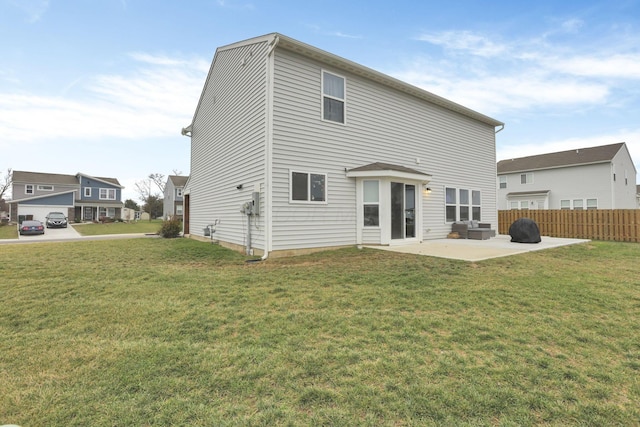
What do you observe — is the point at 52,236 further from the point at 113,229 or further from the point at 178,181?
the point at 178,181

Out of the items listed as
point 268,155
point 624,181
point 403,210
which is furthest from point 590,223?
point 624,181

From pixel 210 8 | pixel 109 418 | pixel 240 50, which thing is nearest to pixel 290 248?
pixel 109 418

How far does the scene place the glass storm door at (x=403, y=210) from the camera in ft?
32.2

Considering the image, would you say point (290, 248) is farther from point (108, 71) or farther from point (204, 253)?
point (108, 71)

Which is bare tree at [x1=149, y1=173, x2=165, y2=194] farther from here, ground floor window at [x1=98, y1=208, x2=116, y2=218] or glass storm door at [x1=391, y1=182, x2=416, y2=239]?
glass storm door at [x1=391, y1=182, x2=416, y2=239]

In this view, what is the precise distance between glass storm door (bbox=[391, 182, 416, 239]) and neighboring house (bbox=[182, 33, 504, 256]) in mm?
37

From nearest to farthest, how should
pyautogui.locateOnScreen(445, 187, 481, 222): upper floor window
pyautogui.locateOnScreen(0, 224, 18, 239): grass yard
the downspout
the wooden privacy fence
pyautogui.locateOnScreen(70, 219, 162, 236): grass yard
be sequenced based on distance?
the downspout → pyautogui.locateOnScreen(445, 187, 481, 222): upper floor window → the wooden privacy fence → pyautogui.locateOnScreen(0, 224, 18, 239): grass yard → pyautogui.locateOnScreen(70, 219, 162, 236): grass yard

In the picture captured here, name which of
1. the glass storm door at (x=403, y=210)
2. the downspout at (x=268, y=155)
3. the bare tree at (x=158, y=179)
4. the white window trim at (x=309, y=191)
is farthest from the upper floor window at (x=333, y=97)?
the bare tree at (x=158, y=179)

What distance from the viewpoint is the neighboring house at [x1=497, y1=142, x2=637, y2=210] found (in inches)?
869

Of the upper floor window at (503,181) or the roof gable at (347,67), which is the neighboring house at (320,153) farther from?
the upper floor window at (503,181)

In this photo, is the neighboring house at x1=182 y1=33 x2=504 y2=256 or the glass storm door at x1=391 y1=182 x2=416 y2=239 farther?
the glass storm door at x1=391 y1=182 x2=416 y2=239

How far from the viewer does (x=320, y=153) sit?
29.2ft

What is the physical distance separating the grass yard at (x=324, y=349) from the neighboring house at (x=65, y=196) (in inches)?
1363

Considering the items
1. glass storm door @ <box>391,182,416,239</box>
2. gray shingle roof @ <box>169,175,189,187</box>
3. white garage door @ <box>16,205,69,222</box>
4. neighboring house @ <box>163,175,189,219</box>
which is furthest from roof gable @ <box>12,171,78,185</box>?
glass storm door @ <box>391,182,416,239</box>
